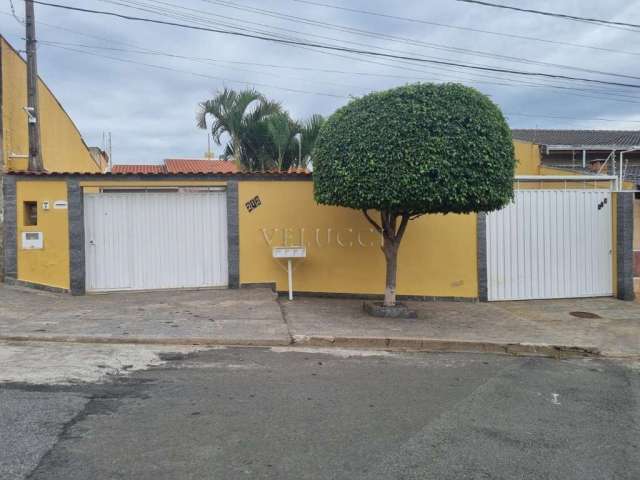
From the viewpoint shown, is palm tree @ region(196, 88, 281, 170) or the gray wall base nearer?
the gray wall base

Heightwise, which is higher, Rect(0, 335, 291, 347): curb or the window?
the window

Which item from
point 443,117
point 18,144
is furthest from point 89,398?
point 18,144

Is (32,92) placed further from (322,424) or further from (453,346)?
(322,424)

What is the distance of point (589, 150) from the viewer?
20078 millimetres

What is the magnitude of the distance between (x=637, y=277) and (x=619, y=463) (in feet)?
30.6

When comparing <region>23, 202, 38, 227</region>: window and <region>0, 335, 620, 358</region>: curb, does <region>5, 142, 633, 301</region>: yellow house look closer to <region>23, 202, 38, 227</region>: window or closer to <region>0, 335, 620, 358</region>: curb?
<region>23, 202, 38, 227</region>: window

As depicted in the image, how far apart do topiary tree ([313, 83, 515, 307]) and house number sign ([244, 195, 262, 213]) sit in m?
2.71

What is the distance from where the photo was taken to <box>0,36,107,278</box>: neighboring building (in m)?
10.5

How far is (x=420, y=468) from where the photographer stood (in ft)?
11.4

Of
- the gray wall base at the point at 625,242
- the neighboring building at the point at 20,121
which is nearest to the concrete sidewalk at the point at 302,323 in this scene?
the gray wall base at the point at 625,242

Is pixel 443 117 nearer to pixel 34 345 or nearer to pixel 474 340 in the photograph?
pixel 474 340

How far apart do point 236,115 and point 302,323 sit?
9.31 m

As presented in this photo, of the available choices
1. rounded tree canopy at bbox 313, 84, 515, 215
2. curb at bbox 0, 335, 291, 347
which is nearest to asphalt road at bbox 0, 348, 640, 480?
curb at bbox 0, 335, 291, 347

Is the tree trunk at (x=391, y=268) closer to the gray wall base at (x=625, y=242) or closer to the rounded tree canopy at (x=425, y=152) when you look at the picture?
the rounded tree canopy at (x=425, y=152)
